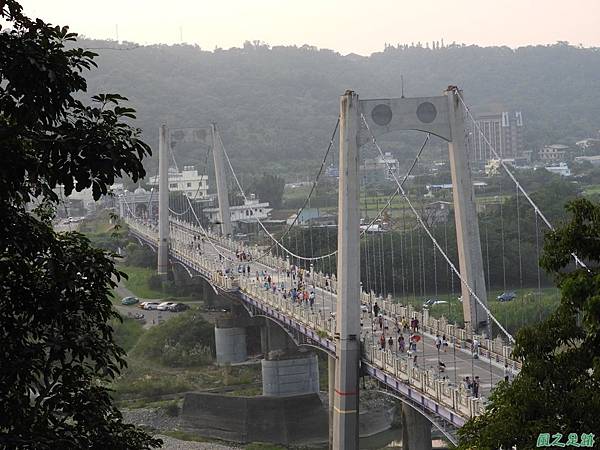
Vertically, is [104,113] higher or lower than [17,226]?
higher

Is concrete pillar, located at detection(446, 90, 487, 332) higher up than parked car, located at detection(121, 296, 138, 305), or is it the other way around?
concrete pillar, located at detection(446, 90, 487, 332)

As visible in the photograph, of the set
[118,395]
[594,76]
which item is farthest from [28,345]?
[594,76]

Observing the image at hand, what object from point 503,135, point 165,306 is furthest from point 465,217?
point 503,135

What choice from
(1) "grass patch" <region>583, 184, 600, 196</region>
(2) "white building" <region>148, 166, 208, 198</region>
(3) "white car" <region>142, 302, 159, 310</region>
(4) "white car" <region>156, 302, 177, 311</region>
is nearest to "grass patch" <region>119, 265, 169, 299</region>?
(3) "white car" <region>142, 302, 159, 310</region>

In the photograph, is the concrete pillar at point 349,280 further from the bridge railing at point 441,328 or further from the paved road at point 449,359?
the bridge railing at point 441,328

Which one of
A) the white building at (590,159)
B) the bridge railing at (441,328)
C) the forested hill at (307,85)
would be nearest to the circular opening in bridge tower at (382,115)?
the bridge railing at (441,328)

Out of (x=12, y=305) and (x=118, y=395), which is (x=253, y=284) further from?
(x=12, y=305)

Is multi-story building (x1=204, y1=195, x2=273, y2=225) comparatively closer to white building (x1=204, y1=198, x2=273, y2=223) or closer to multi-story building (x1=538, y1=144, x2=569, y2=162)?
white building (x1=204, y1=198, x2=273, y2=223)
